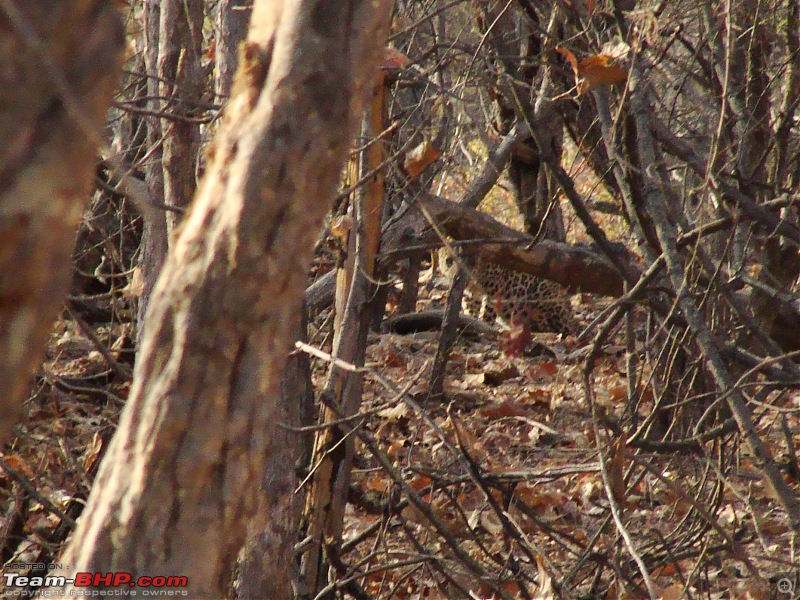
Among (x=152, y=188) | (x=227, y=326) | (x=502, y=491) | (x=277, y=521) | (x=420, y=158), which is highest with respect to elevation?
(x=152, y=188)

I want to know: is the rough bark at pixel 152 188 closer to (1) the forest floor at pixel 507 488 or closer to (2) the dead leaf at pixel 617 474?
(1) the forest floor at pixel 507 488

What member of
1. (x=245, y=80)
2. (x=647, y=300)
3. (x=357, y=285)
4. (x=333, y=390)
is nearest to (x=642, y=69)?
(x=647, y=300)

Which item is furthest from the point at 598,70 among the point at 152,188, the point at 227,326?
the point at 227,326

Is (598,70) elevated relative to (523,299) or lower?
lower

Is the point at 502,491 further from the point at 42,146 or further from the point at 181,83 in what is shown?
the point at 42,146

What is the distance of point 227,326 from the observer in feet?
3.45

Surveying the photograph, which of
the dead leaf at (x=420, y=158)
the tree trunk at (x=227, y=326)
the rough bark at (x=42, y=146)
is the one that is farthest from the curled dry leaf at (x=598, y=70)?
the rough bark at (x=42, y=146)

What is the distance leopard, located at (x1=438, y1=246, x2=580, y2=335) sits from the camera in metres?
6.24

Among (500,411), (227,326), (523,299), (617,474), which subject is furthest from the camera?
(523,299)

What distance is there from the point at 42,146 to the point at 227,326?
30 centimetres

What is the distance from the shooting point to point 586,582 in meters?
3.27

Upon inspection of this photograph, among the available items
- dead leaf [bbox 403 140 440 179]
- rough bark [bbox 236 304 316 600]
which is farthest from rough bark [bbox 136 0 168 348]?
dead leaf [bbox 403 140 440 179]

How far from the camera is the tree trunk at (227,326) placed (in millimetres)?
1039

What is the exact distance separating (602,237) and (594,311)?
163 inches
